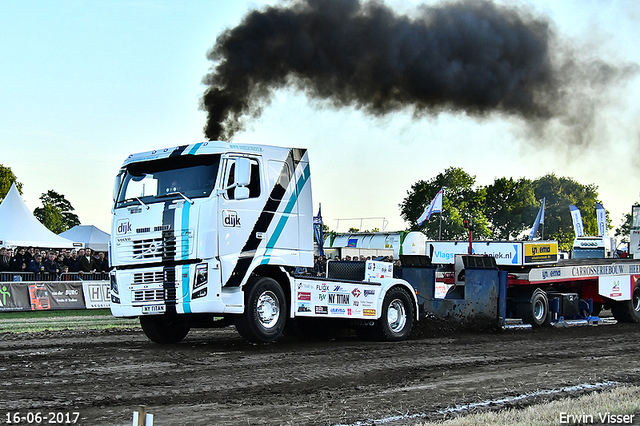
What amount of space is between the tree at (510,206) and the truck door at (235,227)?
82.4 meters

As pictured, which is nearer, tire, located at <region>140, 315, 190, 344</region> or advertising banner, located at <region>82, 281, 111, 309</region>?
tire, located at <region>140, 315, 190, 344</region>

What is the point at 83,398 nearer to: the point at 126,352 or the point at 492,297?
the point at 126,352

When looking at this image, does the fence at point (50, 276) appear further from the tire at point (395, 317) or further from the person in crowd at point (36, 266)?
the tire at point (395, 317)

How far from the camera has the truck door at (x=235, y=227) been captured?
10.8 m

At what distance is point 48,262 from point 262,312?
43.9ft

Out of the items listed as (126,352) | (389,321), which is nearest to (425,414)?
(126,352)

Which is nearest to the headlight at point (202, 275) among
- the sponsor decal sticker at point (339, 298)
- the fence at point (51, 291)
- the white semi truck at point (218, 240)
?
the white semi truck at point (218, 240)

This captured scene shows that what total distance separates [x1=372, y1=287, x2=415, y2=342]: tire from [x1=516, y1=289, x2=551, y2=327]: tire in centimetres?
351

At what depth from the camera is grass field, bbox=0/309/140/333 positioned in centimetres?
1661

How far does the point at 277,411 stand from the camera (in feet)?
21.5

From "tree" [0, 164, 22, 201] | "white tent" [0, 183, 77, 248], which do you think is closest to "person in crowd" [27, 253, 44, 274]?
"white tent" [0, 183, 77, 248]

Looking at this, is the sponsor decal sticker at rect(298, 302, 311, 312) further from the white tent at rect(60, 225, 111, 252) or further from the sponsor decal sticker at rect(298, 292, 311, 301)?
the white tent at rect(60, 225, 111, 252)

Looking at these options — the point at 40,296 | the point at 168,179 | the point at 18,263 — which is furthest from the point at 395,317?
the point at 18,263

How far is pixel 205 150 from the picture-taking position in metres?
11.0
